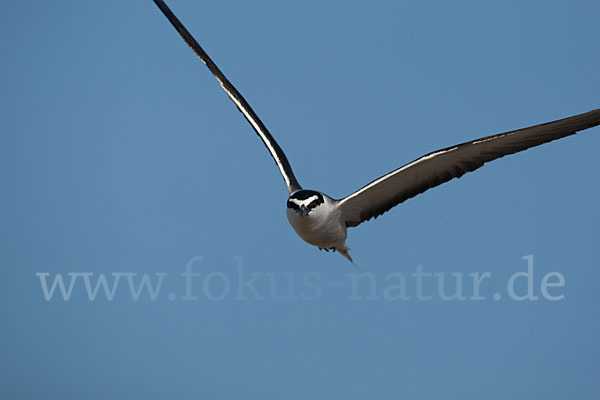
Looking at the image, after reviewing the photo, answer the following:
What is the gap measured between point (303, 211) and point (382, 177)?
82 cm

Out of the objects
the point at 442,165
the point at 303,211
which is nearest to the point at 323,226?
the point at 303,211

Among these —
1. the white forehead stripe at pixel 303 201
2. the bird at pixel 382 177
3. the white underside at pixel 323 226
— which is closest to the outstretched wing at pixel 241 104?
the bird at pixel 382 177

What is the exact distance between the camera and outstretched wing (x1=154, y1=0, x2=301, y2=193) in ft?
28.5

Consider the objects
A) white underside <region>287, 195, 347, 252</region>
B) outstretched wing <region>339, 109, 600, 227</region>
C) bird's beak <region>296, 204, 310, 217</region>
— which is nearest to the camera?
outstretched wing <region>339, 109, 600, 227</region>

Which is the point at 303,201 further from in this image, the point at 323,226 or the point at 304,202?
the point at 323,226

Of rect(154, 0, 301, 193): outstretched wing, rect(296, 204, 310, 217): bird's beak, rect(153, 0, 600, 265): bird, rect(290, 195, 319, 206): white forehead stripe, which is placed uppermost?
rect(154, 0, 301, 193): outstretched wing

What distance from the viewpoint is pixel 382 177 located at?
7.71 m

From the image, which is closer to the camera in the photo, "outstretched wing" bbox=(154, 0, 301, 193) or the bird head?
the bird head

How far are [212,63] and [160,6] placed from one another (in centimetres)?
106

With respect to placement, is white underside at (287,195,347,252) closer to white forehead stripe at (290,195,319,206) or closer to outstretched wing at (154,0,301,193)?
white forehead stripe at (290,195,319,206)

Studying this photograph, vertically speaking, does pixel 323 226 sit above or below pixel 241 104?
below

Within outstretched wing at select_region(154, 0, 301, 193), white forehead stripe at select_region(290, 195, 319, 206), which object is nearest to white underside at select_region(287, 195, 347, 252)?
white forehead stripe at select_region(290, 195, 319, 206)

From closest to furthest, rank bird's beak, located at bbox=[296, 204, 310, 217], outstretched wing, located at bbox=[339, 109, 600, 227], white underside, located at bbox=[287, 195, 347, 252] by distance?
1. outstretched wing, located at bbox=[339, 109, 600, 227]
2. bird's beak, located at bbox=[296, 204, 310, 217]
3. white underside, located at bbox=[287, 195, 347, 252]

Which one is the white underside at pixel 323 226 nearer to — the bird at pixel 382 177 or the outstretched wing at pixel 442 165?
the bird at pixel 382 177
